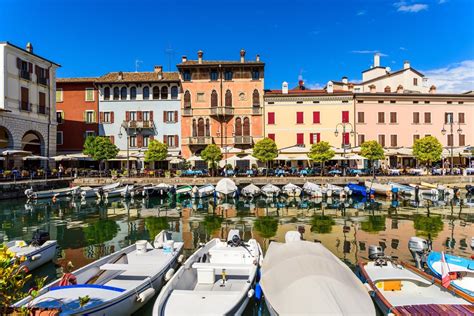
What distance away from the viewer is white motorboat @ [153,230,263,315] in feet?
25.2

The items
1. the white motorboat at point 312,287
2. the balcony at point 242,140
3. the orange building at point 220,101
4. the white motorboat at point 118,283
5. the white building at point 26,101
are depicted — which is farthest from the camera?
the orange building at point 220,101

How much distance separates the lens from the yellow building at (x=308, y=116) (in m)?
46.6

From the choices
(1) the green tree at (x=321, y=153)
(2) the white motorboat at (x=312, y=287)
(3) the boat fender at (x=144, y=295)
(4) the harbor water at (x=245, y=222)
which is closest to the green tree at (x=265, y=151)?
(1) the green tree at (x=321, y=153)

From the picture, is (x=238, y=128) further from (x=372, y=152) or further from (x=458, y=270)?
(x=458, y=270)

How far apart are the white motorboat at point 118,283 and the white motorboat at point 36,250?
3226mm

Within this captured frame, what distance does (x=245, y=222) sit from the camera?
2275 cm

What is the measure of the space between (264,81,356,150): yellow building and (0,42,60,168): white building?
2577 centimetres

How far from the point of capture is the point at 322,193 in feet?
112

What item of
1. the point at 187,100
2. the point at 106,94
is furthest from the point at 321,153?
the point at 106,94

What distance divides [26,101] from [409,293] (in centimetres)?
3947

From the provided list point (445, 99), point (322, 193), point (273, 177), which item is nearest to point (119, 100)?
point (273, 177)

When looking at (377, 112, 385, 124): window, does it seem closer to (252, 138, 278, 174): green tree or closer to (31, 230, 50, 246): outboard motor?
(252, 138, 278, 174): green tree

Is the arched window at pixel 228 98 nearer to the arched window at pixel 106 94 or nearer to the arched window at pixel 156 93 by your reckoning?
the arched window at pixel 156 93

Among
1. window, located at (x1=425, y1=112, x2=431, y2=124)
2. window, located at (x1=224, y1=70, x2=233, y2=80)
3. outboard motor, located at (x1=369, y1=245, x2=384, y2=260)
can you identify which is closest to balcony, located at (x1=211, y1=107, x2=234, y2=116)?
window, located at (x1=224, y1=70, x2=233, y2=80)
